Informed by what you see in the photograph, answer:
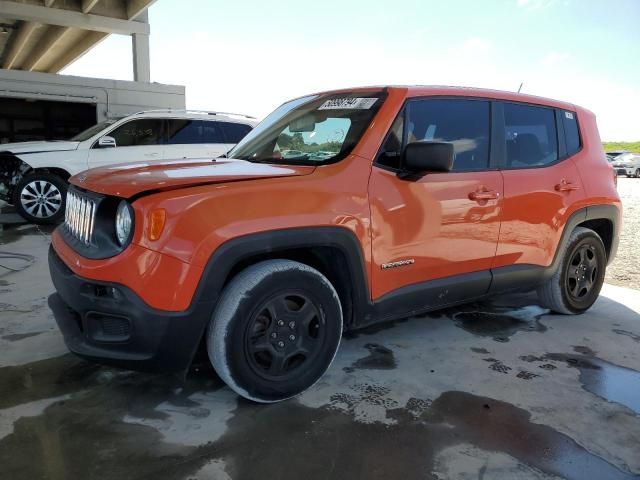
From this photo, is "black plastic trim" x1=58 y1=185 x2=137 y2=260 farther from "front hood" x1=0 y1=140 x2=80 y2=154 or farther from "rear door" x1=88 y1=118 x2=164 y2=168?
"front hood" x1=0 y1=140 x2=80 y2=154

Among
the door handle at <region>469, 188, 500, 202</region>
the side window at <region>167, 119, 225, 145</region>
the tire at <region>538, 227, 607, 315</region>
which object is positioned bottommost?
the tire at <region>538, 227, 607, 315</region>

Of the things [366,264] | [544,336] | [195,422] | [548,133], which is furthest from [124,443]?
[548,133]

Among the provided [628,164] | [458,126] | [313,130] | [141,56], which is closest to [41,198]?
[313,130]

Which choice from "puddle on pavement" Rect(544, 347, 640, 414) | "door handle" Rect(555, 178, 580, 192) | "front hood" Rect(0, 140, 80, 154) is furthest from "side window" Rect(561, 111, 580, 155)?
"front hood" Rect(0, 140, 80, 154)

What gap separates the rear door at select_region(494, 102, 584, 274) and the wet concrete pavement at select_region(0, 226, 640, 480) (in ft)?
2.25

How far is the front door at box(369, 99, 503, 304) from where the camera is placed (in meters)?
2.82

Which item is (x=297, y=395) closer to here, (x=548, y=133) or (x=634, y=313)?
(x=548, y=133)

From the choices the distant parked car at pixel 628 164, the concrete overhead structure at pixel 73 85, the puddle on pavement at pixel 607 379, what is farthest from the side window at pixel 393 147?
the distant parked car at pixel 628 164

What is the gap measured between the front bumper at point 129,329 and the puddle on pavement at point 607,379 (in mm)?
2324

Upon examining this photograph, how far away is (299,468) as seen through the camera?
212 centimetres

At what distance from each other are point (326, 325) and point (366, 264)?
0.40 metres

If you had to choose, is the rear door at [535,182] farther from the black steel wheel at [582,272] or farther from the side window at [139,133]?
the side window at [139,133]

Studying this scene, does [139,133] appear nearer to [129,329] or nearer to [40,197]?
[40,197]

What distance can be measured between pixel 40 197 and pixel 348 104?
6967mm
